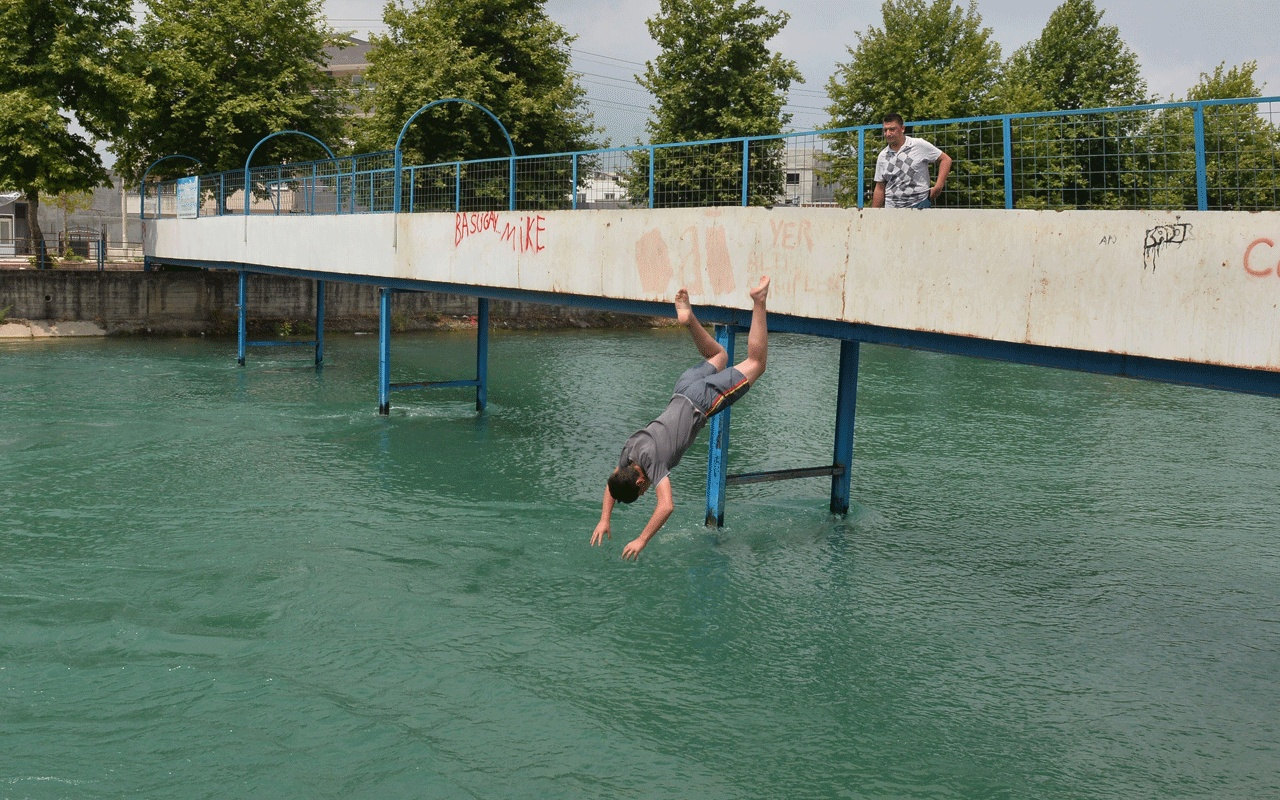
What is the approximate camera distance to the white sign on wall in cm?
3381

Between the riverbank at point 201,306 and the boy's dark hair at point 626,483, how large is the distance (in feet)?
95.2

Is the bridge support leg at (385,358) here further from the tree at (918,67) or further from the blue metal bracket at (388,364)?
the tree at (918,67)

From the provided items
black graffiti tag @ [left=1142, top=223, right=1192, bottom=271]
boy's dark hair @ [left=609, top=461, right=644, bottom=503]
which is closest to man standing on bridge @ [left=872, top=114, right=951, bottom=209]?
black graffiti tag @ [left=1142, top=223, right=1192, bottom=271]

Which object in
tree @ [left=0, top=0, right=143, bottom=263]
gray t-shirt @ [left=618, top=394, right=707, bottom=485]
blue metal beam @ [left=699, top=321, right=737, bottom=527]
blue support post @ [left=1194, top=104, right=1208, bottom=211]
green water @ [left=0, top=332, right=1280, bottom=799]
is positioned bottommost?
green water @ [left=0, top=332, right=1280, bottom=799]

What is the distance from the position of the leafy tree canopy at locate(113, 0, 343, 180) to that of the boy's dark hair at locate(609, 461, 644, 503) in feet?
115

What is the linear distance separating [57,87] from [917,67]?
29.2 metres

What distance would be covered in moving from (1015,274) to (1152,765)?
4208 mm

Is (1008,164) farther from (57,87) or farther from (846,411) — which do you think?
(57,87)

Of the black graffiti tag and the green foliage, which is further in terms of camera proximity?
the green foliage

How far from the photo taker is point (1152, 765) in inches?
350

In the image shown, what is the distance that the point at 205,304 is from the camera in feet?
130

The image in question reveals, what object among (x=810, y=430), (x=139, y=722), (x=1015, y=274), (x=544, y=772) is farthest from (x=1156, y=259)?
(x=810, y=430)

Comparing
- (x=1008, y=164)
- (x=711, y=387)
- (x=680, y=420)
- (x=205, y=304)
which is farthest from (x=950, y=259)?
(x=205, y=304)

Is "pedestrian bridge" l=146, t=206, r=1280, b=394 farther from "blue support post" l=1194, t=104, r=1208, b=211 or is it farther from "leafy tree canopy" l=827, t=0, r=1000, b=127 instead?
"leafy tree canopy" l=827, t=0, r=1000, b=127
